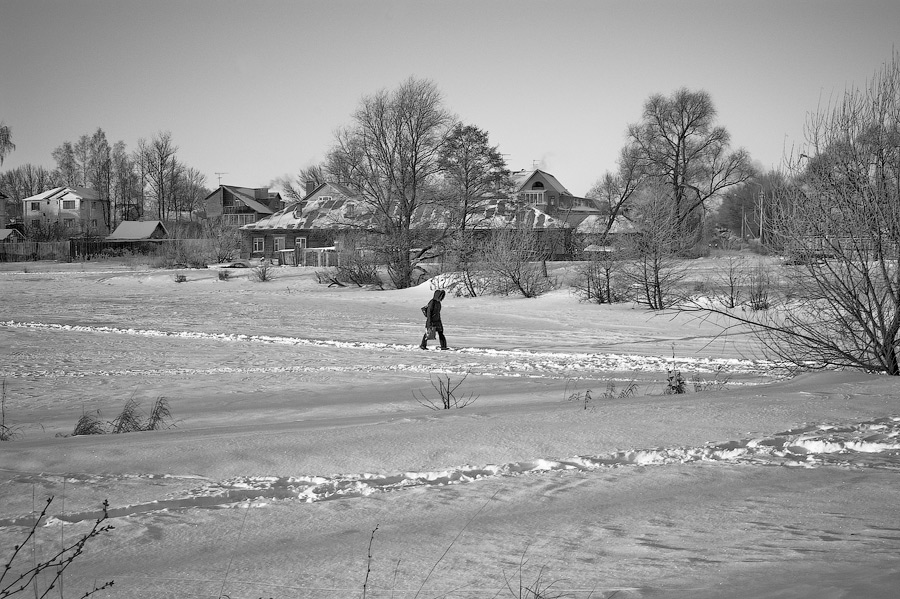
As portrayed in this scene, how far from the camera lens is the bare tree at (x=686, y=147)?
53844 mm

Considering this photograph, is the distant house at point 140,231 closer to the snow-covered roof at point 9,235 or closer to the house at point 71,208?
the snow-covered roof at point 9,235

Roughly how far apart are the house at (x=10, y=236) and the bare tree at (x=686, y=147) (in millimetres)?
61402

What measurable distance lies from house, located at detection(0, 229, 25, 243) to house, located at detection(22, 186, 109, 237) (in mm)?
12958

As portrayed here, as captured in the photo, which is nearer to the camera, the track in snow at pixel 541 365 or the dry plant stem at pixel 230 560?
the dry plant stem at pixel 230 560

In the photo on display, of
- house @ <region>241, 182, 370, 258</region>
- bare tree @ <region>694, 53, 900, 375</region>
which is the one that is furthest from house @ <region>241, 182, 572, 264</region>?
bare tree @ <region>694, 53, 900, 375</region>

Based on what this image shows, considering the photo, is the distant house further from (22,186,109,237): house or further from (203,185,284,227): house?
(22,186,109,237): house

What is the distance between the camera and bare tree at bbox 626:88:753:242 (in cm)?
5384

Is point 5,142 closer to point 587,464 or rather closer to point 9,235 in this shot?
point 9,235

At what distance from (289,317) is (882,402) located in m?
22.7

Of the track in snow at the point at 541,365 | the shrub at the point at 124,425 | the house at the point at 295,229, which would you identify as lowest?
the track in snow at the point at 541,365

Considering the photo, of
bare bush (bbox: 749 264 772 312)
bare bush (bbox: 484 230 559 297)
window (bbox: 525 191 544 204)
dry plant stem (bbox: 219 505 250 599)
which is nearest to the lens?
dry plant stem (bbox: 219 505 250 599)

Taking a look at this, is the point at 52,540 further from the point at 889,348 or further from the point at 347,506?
the point at 889,348

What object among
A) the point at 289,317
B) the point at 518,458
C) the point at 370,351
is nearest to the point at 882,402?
the point at 518,458

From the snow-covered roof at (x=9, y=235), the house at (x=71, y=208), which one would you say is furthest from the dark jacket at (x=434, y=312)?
the house at (x=71, y=208)
